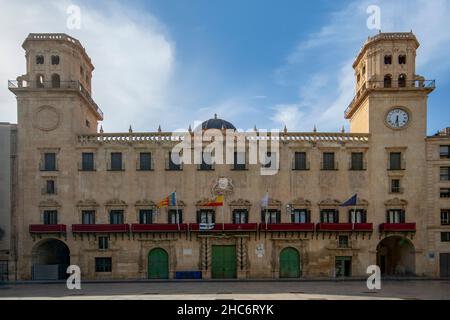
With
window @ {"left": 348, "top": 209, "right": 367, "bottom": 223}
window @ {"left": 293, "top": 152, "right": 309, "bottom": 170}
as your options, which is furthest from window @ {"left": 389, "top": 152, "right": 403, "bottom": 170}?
window @ {"left": 293, "top": 152, "right": 309, "bottom": 170}

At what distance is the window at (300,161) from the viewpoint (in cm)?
4209

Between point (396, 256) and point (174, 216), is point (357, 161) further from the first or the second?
point (174, 216)

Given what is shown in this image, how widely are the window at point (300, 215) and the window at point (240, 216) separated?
549cm

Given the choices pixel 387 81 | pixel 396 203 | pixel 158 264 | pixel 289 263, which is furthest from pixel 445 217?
pixel 158 264

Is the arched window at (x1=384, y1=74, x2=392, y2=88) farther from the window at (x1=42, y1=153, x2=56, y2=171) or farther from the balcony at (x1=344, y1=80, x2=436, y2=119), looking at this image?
the window at (x1=42, y1=153, x2=56, y2=171)

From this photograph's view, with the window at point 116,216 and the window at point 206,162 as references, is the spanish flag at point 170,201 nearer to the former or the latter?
the window at point 206,162

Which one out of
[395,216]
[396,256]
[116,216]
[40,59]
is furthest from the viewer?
[396,256]

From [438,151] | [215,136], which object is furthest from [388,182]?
[215,136]

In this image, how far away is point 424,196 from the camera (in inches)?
1626

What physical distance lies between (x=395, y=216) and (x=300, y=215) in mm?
11059

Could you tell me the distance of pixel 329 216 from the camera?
41.5 metres

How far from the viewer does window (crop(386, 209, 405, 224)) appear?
135ft

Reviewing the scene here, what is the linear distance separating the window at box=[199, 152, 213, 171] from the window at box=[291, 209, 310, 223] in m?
11.1
